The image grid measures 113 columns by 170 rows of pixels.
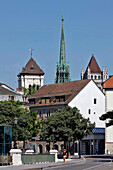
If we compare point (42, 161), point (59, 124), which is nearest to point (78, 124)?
point (59, 124)

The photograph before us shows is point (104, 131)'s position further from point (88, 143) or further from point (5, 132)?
point (5, 132)

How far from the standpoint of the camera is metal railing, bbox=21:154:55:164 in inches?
2019

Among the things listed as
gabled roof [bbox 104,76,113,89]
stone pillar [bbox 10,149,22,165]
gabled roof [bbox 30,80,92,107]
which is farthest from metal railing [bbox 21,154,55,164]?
gabled roof [bbox 30,80,92,107]

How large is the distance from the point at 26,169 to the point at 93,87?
7650 cm

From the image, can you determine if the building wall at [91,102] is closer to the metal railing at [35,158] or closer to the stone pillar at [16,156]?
the metal railing at [35,158]

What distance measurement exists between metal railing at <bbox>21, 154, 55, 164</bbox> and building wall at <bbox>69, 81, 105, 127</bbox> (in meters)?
53.0

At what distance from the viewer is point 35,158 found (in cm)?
5412

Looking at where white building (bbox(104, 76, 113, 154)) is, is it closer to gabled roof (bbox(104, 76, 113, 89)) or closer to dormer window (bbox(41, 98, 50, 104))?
gabled roof (bbox(104, 76, 113, 89))

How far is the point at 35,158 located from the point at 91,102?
62.6m

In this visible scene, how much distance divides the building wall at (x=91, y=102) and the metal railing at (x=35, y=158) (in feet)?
174

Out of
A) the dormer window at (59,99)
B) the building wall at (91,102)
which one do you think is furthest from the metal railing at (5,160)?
the dormer window at (59,99)

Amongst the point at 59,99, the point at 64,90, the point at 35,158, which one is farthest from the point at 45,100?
the point at 35,158

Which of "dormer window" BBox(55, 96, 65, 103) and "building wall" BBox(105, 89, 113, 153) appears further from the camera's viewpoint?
"dormer window" BBox(55, 96, 65, 103)

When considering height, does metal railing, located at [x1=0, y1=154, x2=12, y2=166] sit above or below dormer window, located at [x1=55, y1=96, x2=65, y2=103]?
below
